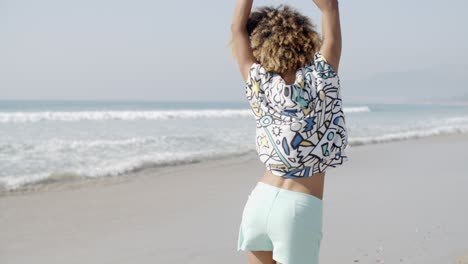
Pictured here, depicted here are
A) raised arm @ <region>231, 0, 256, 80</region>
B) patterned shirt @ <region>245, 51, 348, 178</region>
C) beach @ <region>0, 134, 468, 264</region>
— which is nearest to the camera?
patterned shirt @ <region>245, 51, 348, 178</region>

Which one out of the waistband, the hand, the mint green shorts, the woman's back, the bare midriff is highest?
the hand

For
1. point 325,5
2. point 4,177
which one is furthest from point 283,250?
point 4,177

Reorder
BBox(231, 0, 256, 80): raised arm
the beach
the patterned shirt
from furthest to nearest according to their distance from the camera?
the beach < BBox(231, 0, 256, 80): raised arm < the patterned shirt

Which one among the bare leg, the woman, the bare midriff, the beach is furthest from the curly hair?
the beach

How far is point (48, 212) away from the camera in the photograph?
255 inches

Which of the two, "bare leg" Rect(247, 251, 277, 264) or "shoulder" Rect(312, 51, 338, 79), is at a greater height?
"shoulder" Rect(312, 51, 338, 79)

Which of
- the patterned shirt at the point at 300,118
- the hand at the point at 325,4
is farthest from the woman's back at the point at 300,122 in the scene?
the hand at the point at 325,4

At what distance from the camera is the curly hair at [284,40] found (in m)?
2.00

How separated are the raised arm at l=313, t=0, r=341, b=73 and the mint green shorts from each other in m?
0.51

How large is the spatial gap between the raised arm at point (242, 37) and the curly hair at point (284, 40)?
2 centimetres

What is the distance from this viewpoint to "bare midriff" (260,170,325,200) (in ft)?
6.70

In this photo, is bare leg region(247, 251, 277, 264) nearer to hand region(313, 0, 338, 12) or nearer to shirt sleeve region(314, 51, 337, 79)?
shirt sleeve region(314, 51, 337, 79)

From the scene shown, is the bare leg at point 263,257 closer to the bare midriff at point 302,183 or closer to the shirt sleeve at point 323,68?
the bare midriff at point 302,183

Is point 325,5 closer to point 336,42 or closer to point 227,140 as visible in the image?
point 336,42
